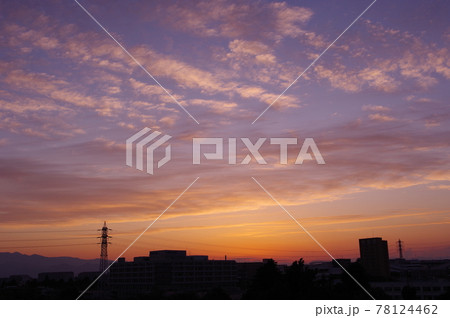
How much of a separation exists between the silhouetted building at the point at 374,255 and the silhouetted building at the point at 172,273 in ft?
177

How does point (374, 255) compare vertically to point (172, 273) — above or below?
above

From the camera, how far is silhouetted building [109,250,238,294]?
3900 inches

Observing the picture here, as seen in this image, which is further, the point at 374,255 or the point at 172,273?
the point at 374,255

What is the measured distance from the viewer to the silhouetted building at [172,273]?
99062mm

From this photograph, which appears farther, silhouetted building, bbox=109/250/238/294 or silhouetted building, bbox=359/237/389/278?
silhouetted building, bbox=359/237/389/278

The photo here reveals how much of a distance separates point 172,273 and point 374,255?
7245 cm

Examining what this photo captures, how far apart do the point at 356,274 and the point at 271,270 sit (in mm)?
24439

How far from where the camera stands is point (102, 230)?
48594 mm

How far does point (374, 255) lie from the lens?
144250 millimetres

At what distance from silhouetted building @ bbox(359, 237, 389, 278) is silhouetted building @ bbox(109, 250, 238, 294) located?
54.0 meters

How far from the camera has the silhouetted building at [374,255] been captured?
138875 mm

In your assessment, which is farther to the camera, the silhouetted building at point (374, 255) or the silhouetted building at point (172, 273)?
the silhouetted building at point (374, 255)
